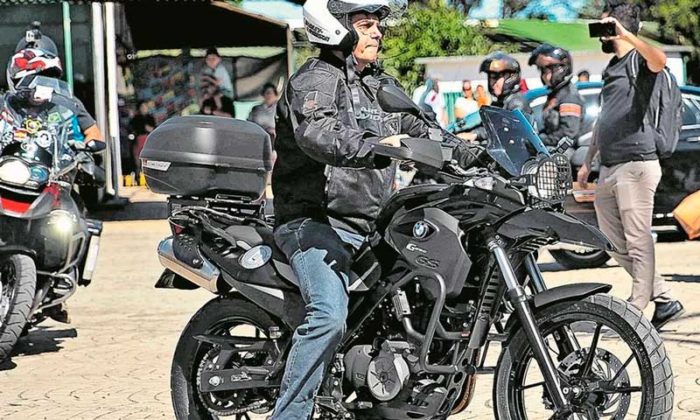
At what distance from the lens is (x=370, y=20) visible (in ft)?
15.7

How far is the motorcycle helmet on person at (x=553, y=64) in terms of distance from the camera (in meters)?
9.55

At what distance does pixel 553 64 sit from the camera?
965 cm

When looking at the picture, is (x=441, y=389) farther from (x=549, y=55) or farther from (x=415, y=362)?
(x=549, y=55)

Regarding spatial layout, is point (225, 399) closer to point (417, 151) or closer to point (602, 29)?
point (417, 151)

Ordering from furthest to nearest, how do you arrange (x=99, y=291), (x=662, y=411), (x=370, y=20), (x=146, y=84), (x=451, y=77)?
(x=146, y=84) < (x=451, y=77) < (x=99, y=291) < (x=370, y=20) < (x=662, y=411)

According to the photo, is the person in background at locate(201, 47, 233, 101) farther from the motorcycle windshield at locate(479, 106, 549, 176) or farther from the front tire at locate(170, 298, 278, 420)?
the motorcycle windshield at locate(479, 106, 549, 176)

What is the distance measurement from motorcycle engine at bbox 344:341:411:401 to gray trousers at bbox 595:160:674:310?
10.1ft

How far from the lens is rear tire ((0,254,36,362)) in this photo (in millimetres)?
7172

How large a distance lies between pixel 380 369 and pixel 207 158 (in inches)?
52.6

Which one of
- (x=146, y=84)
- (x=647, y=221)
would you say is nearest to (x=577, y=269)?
(x=647, y=221)

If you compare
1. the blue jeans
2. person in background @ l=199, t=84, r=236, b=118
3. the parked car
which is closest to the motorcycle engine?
the blue jeans

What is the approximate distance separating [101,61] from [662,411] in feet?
56.8

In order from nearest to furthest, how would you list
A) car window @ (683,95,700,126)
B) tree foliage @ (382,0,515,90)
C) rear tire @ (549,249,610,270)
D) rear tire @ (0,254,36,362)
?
rear tire @ (0,254,36,362), rear tire @ (549,249,610,270), car window @ (683,95,700,126), tree foliage @ (382,0,515,90)

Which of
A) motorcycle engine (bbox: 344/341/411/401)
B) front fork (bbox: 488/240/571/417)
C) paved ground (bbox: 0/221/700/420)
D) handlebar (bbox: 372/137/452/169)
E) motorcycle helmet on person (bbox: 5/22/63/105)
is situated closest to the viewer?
handlebar (bbox: 372/137/452/169)
